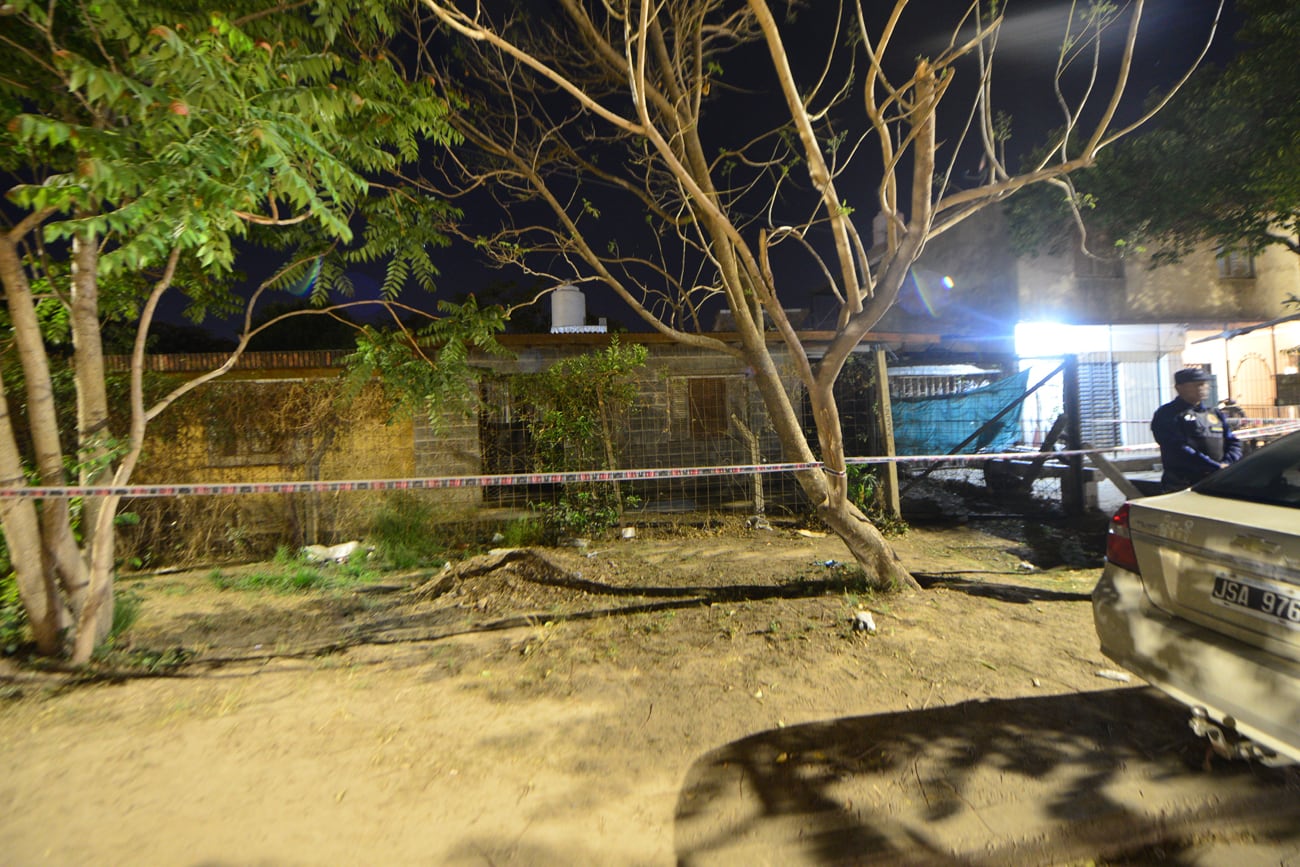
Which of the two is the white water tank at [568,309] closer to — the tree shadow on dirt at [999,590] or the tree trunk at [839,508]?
the tree trunk at [839,508]

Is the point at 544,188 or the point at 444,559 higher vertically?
the point at 544,188

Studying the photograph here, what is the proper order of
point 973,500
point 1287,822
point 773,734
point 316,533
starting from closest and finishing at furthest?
point 1287,822, point 773,734, point 316,533, point 973,500

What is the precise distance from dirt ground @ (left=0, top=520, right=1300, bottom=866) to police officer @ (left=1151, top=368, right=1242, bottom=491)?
1.28 m

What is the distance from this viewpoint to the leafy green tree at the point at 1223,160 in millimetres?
9281

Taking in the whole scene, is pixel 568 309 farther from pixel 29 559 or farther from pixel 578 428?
pixel 29 559

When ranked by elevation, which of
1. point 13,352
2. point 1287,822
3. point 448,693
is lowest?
point 1287,822

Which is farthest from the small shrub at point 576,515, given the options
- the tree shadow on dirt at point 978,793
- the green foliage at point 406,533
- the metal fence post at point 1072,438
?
the metal fence post at point 1072,438

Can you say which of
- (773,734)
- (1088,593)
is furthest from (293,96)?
(1088,593)

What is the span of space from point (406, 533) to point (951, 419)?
7.39 metres

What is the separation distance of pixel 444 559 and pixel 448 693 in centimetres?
341

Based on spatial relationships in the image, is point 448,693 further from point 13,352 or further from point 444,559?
point 13,352

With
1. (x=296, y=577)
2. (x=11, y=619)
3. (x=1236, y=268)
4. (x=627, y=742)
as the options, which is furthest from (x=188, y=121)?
(x=1236, y=268)

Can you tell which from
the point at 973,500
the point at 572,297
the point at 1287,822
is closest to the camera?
the point at 1287,822

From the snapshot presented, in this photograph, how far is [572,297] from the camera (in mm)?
11234
